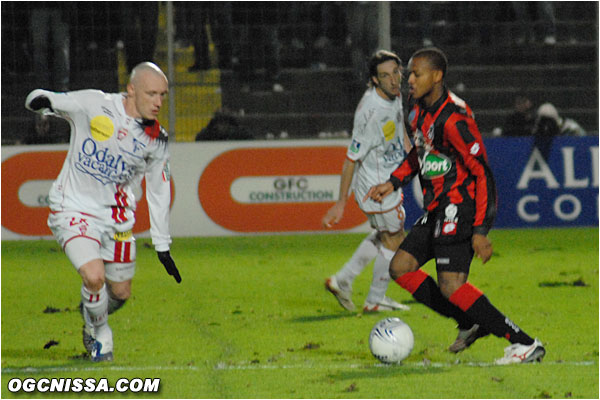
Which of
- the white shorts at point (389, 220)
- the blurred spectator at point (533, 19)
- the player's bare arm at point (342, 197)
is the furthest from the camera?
the blurred spectator at point (533, 19)

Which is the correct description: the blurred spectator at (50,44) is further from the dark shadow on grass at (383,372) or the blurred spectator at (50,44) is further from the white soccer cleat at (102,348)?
the dark shadow on grass at (383,372)

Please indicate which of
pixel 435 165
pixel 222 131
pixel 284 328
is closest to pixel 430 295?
pixel 435 165

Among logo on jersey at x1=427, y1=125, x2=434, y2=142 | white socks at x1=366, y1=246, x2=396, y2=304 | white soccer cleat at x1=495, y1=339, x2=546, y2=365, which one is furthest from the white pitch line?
white socks at x1=366, y1=246, x2=396, y2=304

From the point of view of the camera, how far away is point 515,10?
1524 centimetres

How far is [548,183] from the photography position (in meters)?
13.5

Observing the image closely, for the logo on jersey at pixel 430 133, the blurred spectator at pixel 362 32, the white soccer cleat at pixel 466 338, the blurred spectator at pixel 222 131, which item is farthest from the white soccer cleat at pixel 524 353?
the blurred spectator at pixel 362 32

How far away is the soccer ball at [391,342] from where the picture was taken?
620 cm

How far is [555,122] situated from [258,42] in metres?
4.00

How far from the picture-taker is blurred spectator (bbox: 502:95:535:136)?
14.0m

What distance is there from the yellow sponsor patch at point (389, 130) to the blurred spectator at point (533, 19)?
7230 mm

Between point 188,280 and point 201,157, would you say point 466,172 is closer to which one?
point 188,280

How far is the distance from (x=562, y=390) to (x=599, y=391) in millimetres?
190

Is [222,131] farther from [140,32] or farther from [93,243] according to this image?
[93,243]

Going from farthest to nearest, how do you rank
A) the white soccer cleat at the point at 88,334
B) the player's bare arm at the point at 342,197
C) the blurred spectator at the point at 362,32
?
the blurred spectator at the point at 362,32 < the player's bare arm at the point at 342,197 < the white soccer cleat at the point at 88,334
